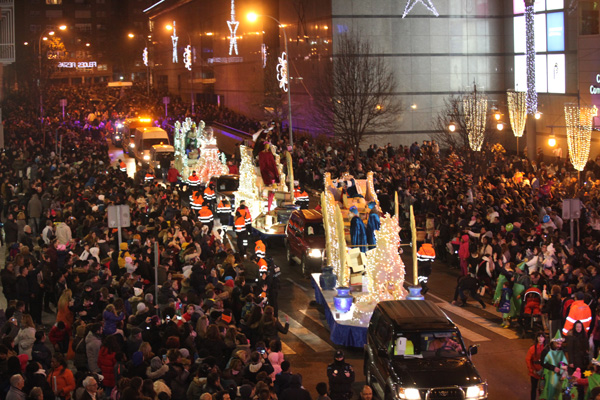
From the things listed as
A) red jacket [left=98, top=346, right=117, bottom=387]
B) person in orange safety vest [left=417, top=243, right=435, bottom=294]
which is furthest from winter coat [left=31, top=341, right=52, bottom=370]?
person in orange safety vest [left=417, top=243, right=435, bottom=294]

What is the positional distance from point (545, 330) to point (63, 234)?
37.0 feet

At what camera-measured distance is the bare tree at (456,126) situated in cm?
3828

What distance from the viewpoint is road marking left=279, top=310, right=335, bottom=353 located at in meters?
17.4

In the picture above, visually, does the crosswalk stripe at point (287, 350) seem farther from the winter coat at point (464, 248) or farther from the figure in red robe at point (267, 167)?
the figure in red robe at point (267, 167)

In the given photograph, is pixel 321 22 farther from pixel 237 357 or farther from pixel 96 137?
pixel 237 357

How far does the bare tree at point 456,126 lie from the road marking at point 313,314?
17709 millimetres

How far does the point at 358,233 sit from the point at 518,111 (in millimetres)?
26490

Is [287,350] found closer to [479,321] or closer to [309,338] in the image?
[309,338]

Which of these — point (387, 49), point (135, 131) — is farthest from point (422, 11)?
point (135, 131)

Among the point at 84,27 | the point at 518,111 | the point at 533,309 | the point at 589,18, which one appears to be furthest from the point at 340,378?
the point at 84,27

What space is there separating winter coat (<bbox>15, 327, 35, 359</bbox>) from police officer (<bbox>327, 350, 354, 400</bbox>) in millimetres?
4491

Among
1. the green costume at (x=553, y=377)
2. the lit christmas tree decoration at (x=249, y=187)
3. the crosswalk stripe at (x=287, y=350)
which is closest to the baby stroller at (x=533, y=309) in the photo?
the green costume at (x=553, y=377)

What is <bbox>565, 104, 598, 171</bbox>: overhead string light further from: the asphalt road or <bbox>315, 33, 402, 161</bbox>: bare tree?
the asphalt road

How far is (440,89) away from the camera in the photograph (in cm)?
4966
